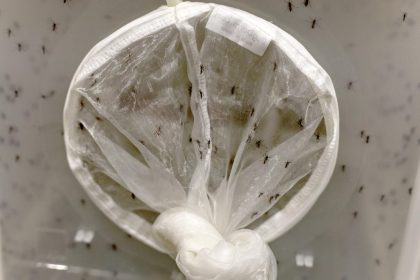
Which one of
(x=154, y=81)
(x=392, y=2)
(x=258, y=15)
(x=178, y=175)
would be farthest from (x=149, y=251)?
(x=392, y=2)

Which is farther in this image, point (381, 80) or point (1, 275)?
point (1, 275)

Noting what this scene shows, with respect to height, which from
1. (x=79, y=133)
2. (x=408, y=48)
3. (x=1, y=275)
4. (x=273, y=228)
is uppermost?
(x=408, y=48)

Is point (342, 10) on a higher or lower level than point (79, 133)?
higher

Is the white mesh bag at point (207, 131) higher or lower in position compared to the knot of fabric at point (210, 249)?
higher

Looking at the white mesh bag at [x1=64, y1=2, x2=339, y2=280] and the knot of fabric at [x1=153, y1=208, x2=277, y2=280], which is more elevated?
the white mesh bag at [x1=64, y1=2, x2=339, y2=280]

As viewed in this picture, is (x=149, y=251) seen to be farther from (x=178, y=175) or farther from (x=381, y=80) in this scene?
(x=381, y=80)
